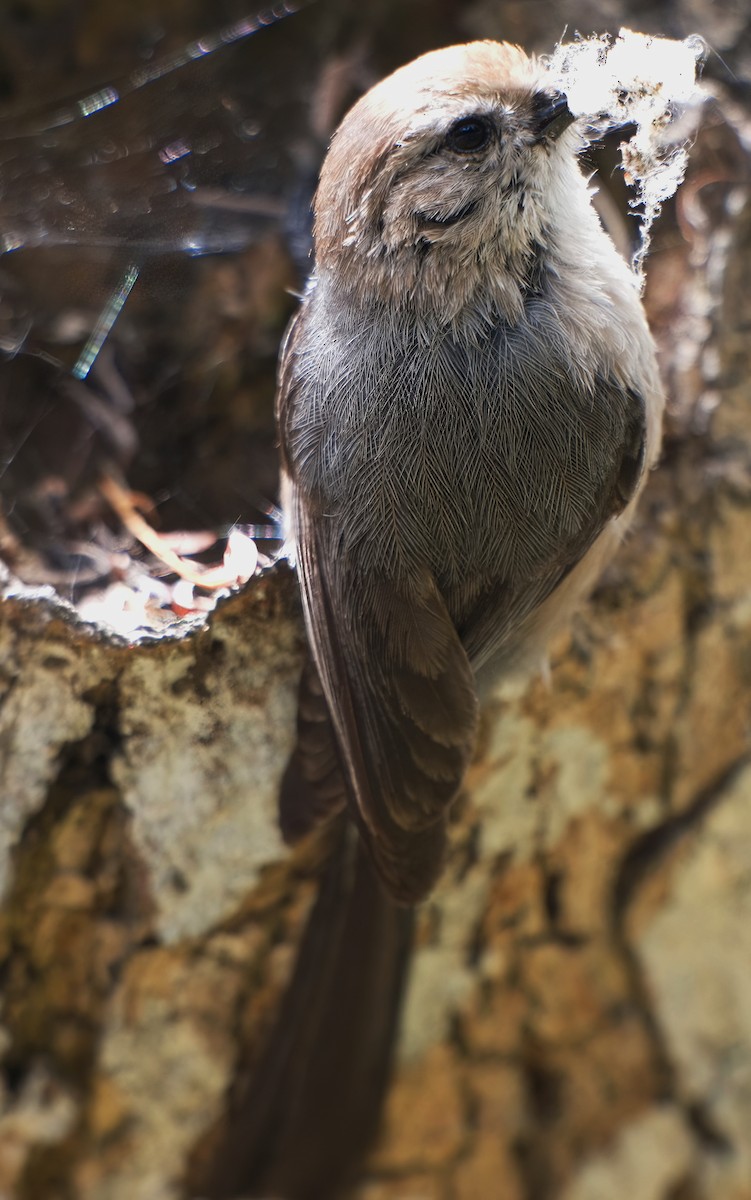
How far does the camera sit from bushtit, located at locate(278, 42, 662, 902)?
4.80 ft

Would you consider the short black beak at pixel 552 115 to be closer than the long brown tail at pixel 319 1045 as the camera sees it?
Yes

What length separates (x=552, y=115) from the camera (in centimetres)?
135

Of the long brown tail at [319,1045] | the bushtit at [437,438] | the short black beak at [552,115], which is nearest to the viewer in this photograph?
the short black beak at [552,115]

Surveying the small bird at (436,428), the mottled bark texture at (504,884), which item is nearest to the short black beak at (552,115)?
the small bird at (436,428)

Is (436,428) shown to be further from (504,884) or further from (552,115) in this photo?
(504,884)

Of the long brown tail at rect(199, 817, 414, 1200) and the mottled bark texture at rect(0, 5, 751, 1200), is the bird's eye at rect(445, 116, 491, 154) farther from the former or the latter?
the long brown tail at rect(199, 817, 414, 1200)

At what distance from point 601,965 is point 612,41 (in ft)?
5.72

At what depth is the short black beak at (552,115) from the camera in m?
1.33

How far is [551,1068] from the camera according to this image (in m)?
2.15

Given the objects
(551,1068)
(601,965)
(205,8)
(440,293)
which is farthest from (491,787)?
(205,8)

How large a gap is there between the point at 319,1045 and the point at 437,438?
4.01 ft

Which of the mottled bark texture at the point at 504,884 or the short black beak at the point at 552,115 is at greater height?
the short black beak at the point at 552,115

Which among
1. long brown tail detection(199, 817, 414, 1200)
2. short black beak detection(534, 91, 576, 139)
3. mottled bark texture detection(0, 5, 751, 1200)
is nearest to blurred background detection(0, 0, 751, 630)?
short black beak detection(534, 91, 576, 139)

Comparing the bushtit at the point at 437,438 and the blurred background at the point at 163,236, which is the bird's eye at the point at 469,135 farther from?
the blurred background at the point at 163,236
